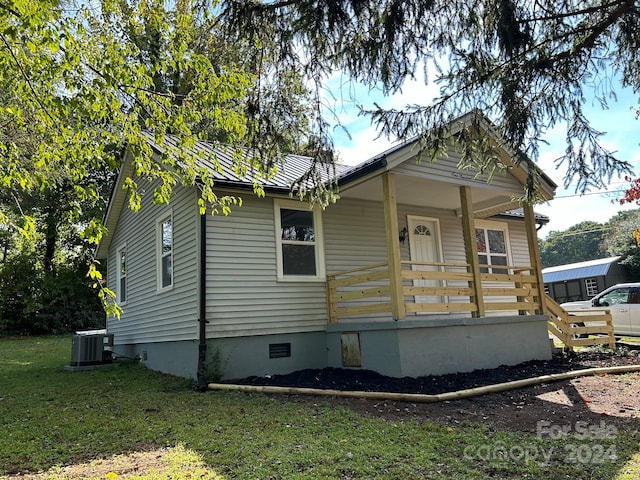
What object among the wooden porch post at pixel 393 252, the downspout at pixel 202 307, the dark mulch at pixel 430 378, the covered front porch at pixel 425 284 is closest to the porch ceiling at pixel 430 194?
the covered front porch at pixel 425 284

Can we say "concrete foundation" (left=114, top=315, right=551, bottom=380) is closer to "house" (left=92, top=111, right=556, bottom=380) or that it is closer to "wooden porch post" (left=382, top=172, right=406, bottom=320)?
Answer: "house" (left=92, top=111, right=556, bottom=380)

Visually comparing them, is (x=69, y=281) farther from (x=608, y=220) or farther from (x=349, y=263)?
(x=608, y=220)

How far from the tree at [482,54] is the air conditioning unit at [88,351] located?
8.52m

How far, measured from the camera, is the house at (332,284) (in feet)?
25.4

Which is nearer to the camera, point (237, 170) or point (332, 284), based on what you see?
point (237, 170)

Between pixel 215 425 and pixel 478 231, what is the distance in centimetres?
940

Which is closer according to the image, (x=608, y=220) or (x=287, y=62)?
(x=287, y=62)

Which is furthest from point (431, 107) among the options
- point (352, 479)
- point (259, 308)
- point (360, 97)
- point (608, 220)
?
point (608, 220)

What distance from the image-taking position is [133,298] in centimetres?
1194

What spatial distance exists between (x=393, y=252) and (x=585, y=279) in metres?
20.7

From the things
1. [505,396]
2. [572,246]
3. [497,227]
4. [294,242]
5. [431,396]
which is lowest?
[505,396]

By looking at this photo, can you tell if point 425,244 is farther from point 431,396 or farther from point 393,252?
point 431,396

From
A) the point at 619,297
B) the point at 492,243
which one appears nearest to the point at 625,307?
the point at 619,297

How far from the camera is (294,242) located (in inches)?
357
